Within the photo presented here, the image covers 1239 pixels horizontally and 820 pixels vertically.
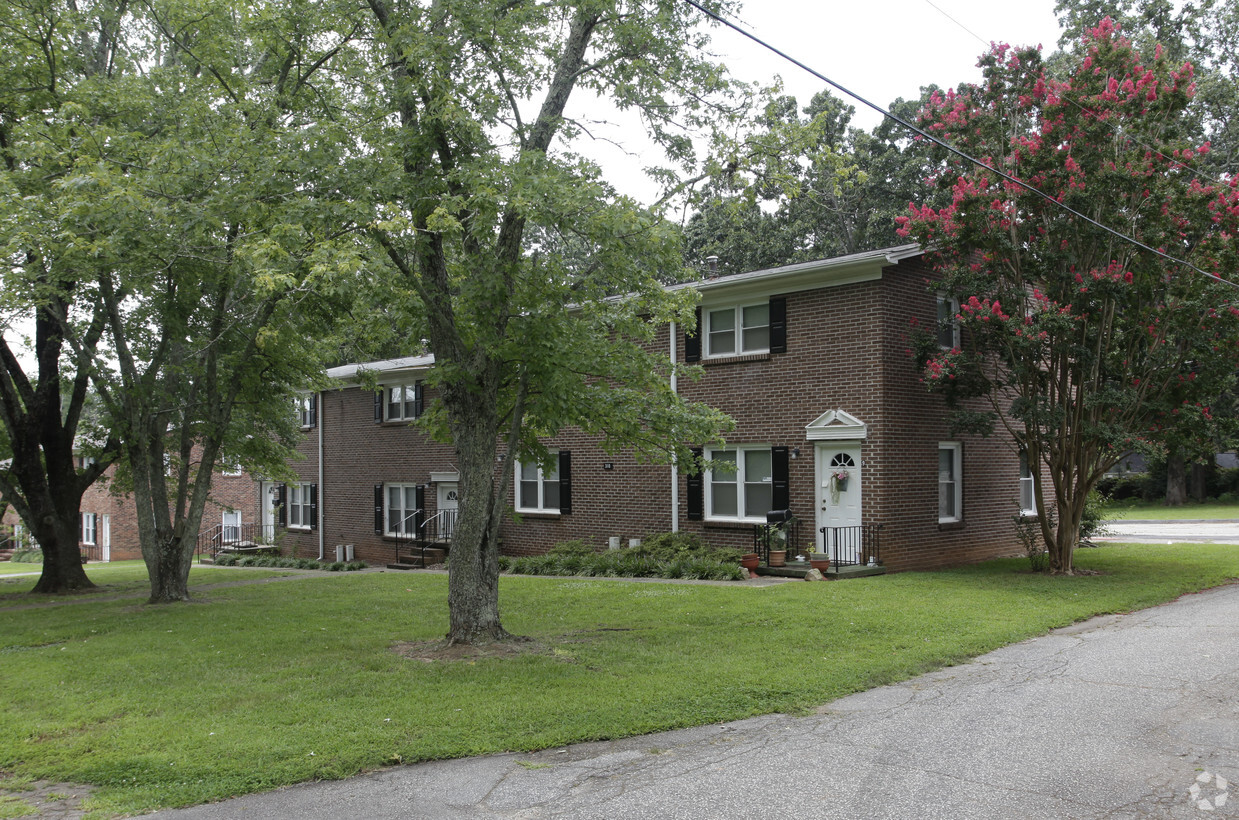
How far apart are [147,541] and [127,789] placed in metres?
11.2

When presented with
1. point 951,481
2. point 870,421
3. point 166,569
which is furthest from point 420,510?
point 951,481

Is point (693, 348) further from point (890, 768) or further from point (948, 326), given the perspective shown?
point (890, 768)

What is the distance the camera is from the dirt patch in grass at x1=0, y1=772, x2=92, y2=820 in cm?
552

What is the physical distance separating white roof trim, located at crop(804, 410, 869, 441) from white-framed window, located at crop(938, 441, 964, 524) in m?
2.84

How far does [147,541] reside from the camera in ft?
52.2

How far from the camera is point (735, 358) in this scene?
18.6 meters

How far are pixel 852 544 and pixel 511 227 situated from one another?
959 centimetres

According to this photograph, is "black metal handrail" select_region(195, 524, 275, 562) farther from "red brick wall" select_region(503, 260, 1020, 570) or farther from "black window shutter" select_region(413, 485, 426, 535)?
"red brick wall" select_region(503, 260, 1020, 570)

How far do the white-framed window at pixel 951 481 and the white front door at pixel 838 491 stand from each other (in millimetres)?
2579

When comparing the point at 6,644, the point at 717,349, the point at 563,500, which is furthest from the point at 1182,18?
the point at 6,644

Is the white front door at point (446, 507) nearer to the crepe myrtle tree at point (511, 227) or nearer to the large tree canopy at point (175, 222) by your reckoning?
the large tree canopy at point (175, 222)

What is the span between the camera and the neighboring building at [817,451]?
16.8m

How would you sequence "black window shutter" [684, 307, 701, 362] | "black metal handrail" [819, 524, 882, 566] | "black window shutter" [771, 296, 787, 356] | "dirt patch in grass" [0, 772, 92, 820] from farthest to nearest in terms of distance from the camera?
1. "black window shutter" [684, 307, 701, 362]
2. "black window shutter" [771, 296, 787, 356]
3. "black metal handrail" [819, 524, 882, 566]
4. "dirt patch in grass" [0, 772, 92, 820]

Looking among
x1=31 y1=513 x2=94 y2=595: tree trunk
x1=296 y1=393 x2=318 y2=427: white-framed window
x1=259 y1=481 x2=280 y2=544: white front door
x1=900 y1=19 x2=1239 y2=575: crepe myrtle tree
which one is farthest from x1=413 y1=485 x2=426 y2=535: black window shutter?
x1=900 y1=19 x2=1239 y2=575: crepe myrtle tree
